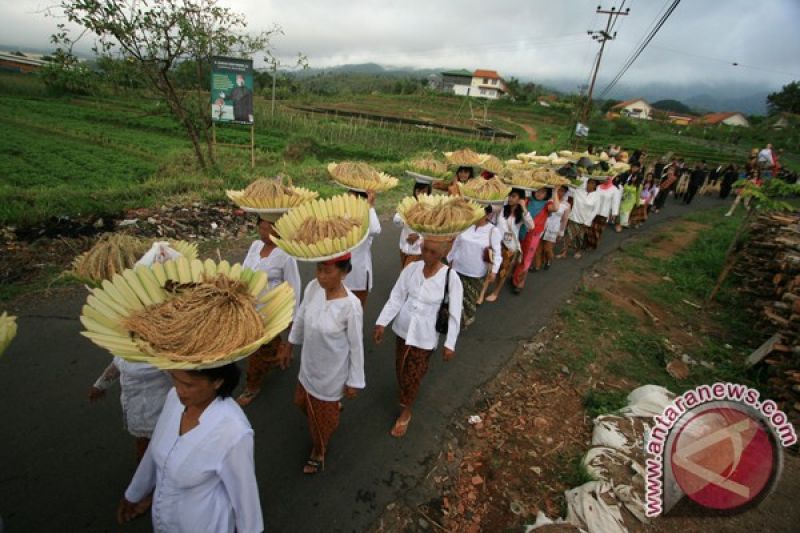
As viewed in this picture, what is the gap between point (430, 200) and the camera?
152 inches

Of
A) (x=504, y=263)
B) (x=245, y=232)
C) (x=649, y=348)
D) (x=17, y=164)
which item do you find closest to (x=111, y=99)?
(x=17, y=164)

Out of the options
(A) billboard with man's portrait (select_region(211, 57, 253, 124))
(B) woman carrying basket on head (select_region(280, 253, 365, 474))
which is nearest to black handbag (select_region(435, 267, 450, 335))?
(B) woman carrying basket on head (select_region(280, 253, 365, 474))

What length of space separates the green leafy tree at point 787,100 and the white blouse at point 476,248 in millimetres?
70914

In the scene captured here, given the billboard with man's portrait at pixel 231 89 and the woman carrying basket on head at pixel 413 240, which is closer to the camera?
the woman carrying basket on head at pixel 413 240

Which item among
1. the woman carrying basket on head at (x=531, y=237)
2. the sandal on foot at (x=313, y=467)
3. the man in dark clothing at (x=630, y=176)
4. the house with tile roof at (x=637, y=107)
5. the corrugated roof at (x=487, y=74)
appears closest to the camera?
the sandal on foot at (x=313, y=467)

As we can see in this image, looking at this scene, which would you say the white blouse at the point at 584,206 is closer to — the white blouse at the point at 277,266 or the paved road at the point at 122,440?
the paved road at the point at 122,440

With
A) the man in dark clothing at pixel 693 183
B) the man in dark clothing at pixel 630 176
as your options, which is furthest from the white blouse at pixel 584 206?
the man in dark clothing at pixel 693 183

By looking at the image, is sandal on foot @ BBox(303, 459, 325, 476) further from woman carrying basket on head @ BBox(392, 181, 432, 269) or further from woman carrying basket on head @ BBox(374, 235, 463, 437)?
woman carrying basket on head @ BBox(392, 181, 432, 269)

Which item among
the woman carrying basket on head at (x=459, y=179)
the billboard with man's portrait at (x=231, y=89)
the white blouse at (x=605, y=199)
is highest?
the billboard with man's portrait at (x=231, y=89)

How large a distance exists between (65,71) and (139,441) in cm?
1010

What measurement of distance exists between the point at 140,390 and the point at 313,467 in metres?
1.42

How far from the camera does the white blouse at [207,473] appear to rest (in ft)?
5.44

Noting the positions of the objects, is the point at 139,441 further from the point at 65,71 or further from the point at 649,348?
the point at 65,71

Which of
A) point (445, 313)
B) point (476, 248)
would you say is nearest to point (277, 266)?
point (445, 313)
